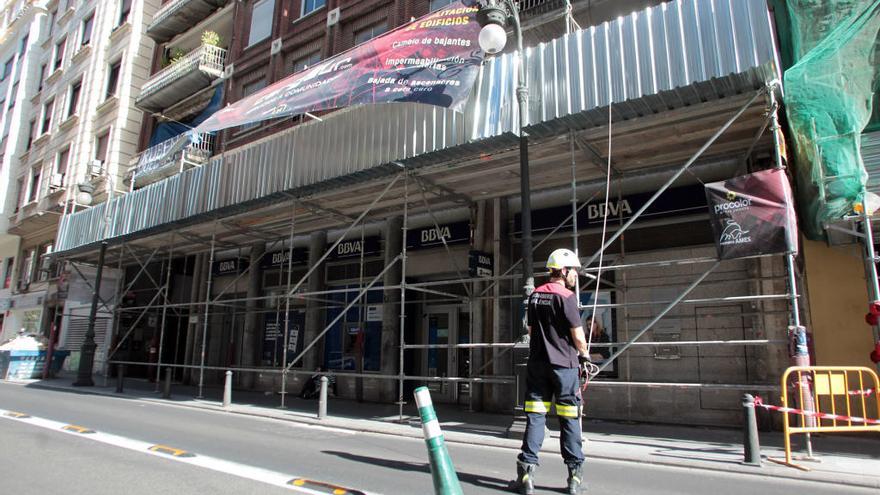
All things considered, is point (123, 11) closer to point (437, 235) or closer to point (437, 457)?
point (437, 235)

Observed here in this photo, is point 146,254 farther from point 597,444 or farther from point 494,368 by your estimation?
point 597,444

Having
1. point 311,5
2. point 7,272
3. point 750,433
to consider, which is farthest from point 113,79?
point 750,433

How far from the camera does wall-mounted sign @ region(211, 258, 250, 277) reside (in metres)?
18.4

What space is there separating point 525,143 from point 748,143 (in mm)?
3790

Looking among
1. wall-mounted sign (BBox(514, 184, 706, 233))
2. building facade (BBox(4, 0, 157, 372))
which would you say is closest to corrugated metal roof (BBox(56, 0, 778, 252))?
wall-mounted sign (BBox(514, 184, 706, 233))

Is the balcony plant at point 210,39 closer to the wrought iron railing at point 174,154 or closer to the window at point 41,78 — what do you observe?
the wrought iron railing at point 174,154

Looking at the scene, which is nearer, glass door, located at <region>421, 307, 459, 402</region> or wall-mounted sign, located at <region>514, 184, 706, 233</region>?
wall-mounted sign, located at <region>514, 184, 706, 233</region>

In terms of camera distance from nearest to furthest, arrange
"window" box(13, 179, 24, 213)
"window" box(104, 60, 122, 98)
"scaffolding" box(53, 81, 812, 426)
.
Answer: "scaffolding" box(53, 81, 812, 426), "window" box(104, 60, 122, 98), "window" box(13, 179, 24, 213)

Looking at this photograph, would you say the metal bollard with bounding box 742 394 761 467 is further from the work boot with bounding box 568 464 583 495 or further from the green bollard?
the green bollard

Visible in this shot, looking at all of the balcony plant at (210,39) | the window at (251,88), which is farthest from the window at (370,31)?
the balcony plant at (210,39)

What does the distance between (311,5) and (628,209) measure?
Result: 48.7ft

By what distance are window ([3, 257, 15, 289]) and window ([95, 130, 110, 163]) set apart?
29.1ft

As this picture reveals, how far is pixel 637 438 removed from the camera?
26.6 ft

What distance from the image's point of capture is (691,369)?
9.89m
